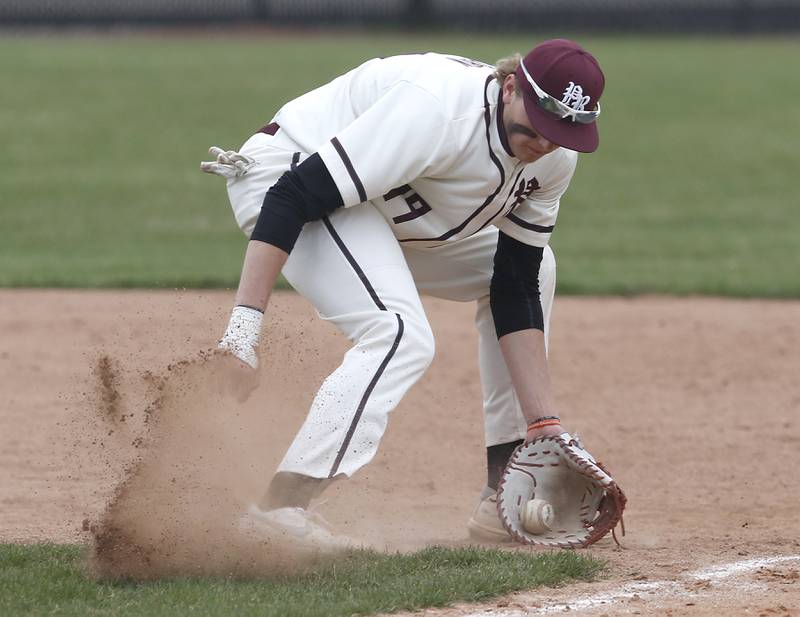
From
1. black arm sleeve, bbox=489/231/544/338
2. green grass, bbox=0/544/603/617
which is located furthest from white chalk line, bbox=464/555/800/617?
black arm sleeve, bbox=489/231/544/338

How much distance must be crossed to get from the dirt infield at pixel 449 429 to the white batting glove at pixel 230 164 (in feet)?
2.04

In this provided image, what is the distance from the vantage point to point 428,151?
397 cm

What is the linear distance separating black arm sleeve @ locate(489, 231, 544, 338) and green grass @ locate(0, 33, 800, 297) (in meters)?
4.50

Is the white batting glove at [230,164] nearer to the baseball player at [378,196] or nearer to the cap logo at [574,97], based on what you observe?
the baseball player at [378,196]

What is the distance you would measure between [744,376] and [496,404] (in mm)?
2744

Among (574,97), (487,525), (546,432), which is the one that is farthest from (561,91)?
(487,525)

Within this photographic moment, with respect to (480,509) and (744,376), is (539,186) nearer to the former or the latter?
(480,509)

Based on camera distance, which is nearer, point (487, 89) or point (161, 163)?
point (487, 89)

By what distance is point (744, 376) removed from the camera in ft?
23.5

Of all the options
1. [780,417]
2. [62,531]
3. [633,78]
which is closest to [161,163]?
[633,78]

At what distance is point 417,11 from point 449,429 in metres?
19.7

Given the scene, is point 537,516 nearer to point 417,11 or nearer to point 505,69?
point 505,69

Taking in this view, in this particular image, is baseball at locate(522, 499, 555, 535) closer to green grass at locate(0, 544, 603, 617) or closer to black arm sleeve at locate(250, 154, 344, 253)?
green grass at locate(0, 544, 603, 617)

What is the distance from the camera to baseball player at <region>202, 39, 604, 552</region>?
3889mm
